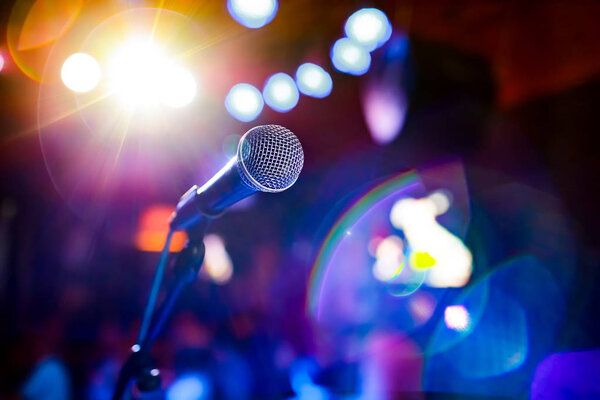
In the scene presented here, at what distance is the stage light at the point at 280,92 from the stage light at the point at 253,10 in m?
0.42

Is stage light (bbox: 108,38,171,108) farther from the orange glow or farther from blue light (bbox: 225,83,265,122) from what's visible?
the orange glow

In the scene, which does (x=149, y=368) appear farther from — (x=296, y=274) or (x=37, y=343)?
(x=296, y=274)

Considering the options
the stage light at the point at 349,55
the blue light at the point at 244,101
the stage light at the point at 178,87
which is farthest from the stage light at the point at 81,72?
the stage light at the point at 349,55

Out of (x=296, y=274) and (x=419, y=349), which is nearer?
(x=419, y=349)

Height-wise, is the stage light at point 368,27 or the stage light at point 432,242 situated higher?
the stage light at point 368,27

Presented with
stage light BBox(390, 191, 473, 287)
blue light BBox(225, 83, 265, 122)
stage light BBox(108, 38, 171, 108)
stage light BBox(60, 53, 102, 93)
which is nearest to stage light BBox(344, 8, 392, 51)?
blue light BBox(225, 83, 265, 122)

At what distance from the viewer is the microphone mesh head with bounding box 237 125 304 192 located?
0.68 m

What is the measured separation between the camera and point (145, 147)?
4207 mm

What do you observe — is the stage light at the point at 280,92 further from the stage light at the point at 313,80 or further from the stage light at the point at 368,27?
the stage light at the point at 368,27

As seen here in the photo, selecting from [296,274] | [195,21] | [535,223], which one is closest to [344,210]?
[296,274]

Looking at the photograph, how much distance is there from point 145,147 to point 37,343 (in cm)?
200

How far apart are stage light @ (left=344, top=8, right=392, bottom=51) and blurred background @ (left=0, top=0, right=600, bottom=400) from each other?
0.04 ft

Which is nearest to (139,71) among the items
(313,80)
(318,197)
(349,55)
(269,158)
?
(313,80)

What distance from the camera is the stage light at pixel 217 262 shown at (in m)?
4.71
